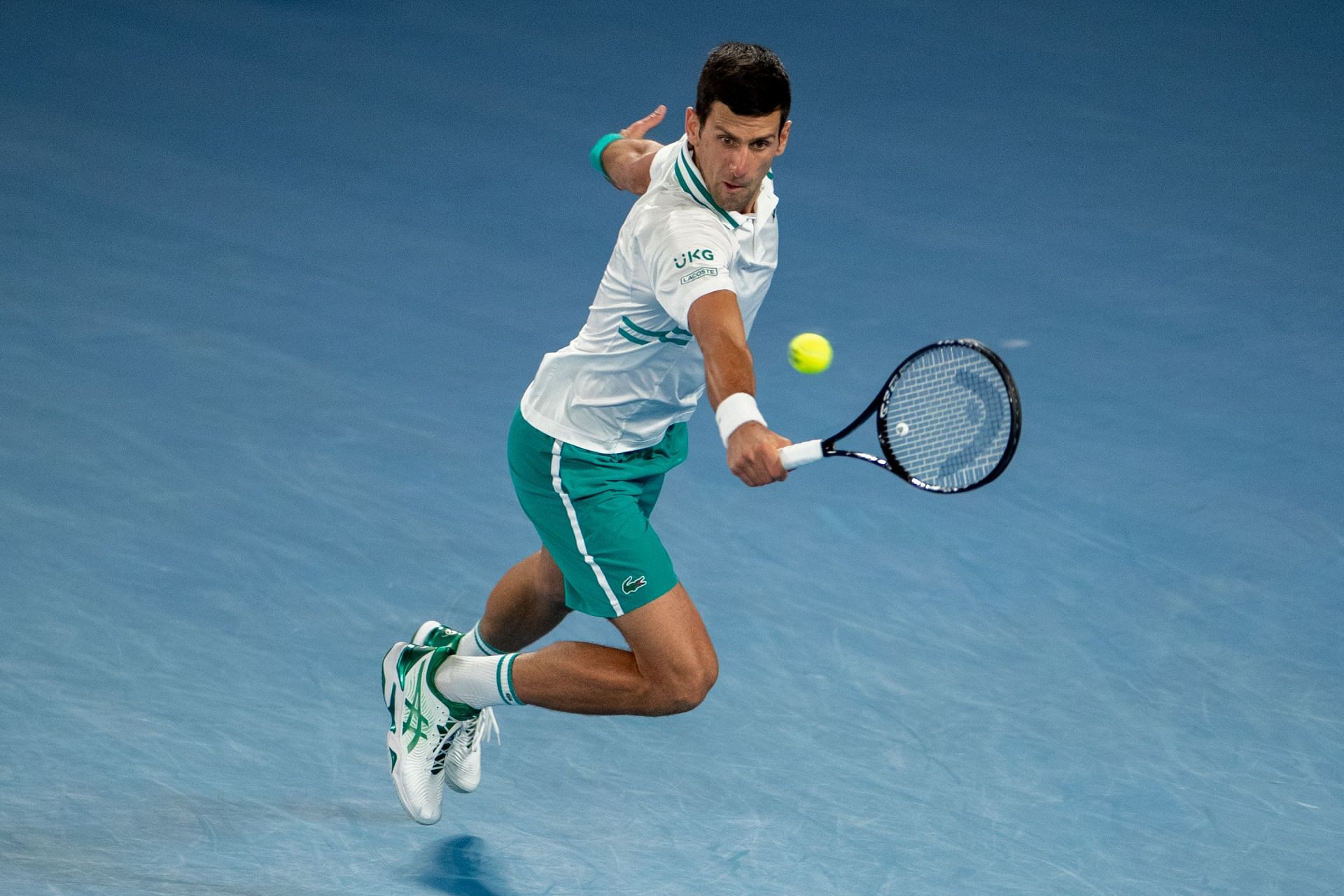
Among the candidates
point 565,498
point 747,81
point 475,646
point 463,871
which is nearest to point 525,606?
point 475,646

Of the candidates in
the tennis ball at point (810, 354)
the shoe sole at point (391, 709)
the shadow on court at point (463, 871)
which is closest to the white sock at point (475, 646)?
the shoe sole at point (391, 709)

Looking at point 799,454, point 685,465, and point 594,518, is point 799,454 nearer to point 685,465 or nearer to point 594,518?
point 594,518

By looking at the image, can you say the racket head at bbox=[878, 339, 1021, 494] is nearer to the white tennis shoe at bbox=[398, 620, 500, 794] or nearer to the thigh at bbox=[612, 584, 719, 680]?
the thigh at bbox=[612, 584, 719, 680]

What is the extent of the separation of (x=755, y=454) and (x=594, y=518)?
0.80m

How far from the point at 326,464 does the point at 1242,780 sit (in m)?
3.24

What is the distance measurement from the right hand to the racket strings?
0.41 meters

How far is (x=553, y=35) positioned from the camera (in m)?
10.3

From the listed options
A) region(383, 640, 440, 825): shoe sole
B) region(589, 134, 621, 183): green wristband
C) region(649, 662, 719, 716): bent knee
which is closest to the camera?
region(649, 662, 719, 716): bent knee

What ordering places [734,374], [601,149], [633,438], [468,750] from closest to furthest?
[734,374]
[633,438]
[468,750]
[601,149]

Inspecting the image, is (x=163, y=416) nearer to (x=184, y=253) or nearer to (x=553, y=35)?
(x=184, y=253)

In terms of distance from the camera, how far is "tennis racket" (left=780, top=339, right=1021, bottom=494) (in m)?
3.42

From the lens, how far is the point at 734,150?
3613 mm

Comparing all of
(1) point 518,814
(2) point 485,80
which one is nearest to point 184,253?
(2) point 485,80

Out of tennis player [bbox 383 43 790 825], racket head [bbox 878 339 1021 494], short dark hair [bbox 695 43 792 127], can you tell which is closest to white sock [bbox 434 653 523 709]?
tennis player [bbox 383 43 790 825]
